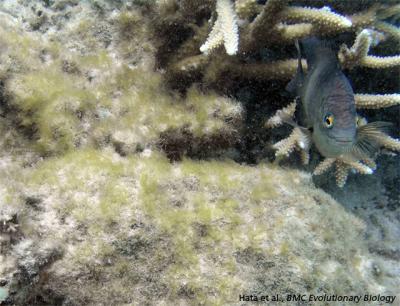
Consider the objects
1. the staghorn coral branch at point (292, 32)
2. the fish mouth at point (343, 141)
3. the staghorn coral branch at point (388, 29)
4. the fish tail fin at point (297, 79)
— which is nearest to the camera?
the fish mouth at point (343, 141)

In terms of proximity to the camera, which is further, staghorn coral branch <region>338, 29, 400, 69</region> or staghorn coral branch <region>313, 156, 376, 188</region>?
staghorn coral branch <region>313, 156, 376, 188</region>

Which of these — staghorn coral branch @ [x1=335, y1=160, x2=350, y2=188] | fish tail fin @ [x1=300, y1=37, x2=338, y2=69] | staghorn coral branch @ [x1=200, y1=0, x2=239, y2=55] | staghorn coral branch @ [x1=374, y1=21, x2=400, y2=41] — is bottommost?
staghorn coral branch @ [x1=335, y1=160, x2=350, y2=188]

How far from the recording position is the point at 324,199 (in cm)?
272

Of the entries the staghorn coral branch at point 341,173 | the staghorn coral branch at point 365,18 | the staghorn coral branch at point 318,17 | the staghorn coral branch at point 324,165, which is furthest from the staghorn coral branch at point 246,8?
the staghorn coral branch at point 341,173

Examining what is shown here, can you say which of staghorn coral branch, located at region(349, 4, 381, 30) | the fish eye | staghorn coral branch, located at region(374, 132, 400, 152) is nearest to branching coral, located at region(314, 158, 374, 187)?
staghorn coral branch, located at region(374, 132, 400, 152)

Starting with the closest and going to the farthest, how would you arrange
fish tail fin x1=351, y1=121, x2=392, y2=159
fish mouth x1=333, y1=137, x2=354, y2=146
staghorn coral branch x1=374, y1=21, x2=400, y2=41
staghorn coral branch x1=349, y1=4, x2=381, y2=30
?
fish mouth x1=333, y1=137, x2=354, y2=146 → fish tail fin x1=351, y1=121, x2=392, y2=159 → staghorn coral branch x1=349, y1=4, x2=381, y2=30 → staghorn coral branch x1=374, y1=21, x2=400, y2=41

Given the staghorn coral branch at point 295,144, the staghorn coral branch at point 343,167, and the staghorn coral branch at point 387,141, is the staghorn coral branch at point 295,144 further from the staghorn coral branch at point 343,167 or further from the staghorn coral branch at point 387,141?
the staghorn coral branch at point 387,141

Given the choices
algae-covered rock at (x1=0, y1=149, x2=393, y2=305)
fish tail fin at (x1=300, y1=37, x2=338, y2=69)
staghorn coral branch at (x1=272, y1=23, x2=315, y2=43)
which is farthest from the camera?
staghorn coral branch at (x1=272, y1=23, x2=315, y2=43)

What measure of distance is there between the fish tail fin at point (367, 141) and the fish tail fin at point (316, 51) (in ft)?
1.81

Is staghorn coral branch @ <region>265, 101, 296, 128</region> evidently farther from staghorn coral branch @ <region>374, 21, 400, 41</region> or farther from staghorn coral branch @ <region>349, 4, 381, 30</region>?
staghorn coral branch @ <region>374, 21, 400, 41</region>

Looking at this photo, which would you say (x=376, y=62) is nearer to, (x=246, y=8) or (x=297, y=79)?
(x=297, y=79)

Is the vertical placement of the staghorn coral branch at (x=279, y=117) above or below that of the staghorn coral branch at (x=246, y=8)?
below

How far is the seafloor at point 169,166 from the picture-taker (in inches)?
84.1

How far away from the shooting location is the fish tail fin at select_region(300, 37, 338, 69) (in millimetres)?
2535
